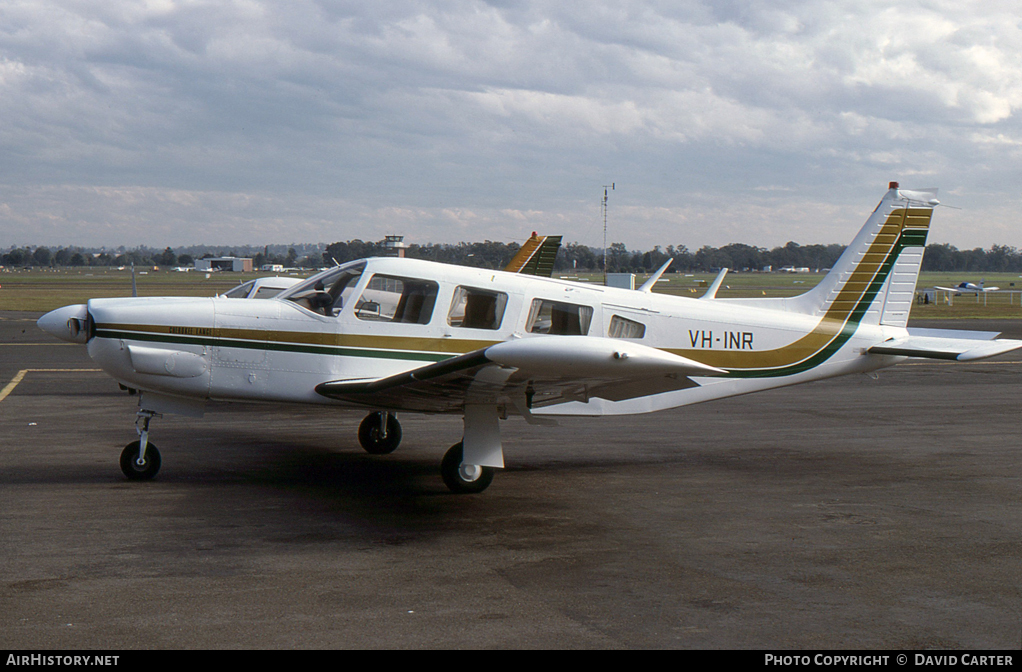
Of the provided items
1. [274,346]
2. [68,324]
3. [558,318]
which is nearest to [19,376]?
[68,324]

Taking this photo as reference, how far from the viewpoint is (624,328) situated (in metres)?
9.68

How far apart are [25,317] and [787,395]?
33598 millimetres

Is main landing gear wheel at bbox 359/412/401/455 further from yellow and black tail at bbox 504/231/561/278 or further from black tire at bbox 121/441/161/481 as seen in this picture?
yellow and black tail at bbox 504/231/561/278

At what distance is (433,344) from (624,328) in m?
2.11

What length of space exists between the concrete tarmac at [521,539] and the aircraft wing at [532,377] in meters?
0.98

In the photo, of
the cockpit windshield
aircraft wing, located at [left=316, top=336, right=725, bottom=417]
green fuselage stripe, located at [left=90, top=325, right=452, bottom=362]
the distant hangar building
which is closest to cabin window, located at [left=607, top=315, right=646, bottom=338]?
aircraft wing, located at [left=316, top=336, right=725, bottom=417]

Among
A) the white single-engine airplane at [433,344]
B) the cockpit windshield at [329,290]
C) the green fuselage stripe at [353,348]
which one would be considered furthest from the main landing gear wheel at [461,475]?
the cockpit windshield at [329,290]

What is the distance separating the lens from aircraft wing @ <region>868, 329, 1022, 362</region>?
32.5 ft

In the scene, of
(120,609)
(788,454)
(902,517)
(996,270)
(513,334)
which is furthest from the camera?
(996,270)

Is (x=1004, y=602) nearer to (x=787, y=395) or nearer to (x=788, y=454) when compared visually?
(x=788, y=454)

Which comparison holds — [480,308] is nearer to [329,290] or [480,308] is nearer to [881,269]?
[329,290]

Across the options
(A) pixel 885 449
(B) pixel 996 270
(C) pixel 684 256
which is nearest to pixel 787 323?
(A) pixel 885 449

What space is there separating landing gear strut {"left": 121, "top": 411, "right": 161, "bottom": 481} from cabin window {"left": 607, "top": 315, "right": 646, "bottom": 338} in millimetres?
4876

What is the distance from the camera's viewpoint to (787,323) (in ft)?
34.1
